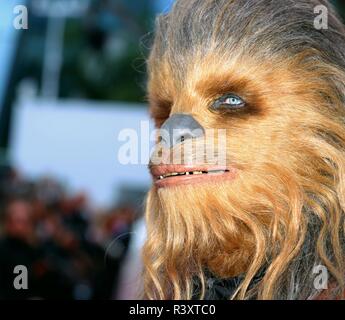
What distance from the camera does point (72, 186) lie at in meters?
9.54

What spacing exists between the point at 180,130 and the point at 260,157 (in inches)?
10.5

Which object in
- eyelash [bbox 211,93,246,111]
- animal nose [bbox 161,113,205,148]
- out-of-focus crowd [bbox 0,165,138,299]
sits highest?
eyelash [bbox 211,93,246,111]

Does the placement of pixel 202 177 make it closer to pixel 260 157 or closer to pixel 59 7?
pixel 260 157

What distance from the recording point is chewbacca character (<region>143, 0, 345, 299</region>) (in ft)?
7.23

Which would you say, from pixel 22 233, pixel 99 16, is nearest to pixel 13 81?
pixel 99 16

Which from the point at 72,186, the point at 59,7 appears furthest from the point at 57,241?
the point at 59,7

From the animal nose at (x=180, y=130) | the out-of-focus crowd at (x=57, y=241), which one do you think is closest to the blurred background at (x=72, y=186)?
the out-of-focus crowd at (x=57, y=241)

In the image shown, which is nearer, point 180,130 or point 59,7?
point 180,130

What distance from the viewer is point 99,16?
13.7 meters

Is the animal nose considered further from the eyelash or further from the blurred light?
the blurred light

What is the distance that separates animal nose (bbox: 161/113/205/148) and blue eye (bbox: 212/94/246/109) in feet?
0.30

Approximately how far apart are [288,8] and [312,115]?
0.37m

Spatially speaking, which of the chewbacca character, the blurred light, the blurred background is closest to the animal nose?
the chewbacca character

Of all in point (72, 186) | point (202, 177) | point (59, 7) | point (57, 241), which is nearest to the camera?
point (202, 177)
